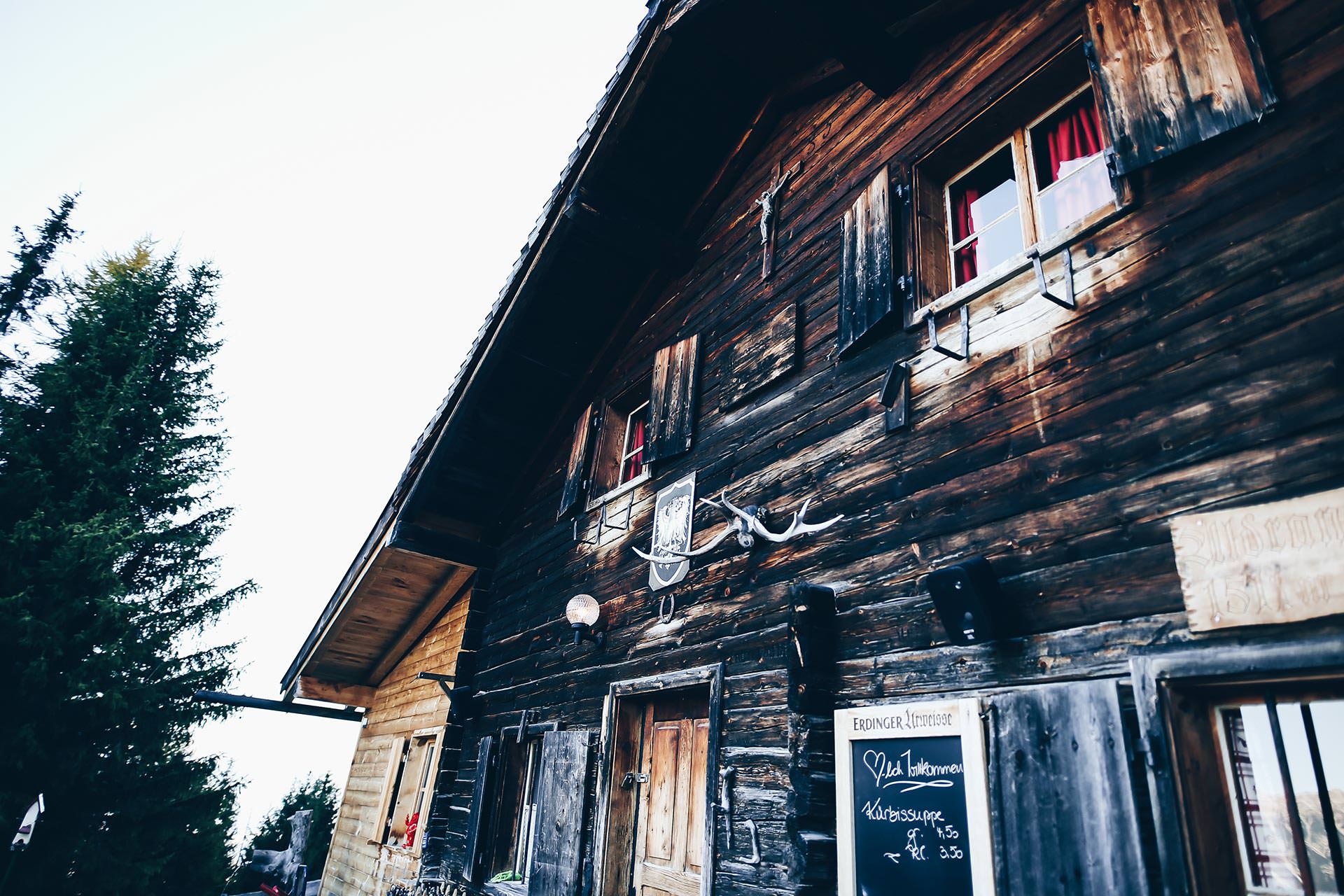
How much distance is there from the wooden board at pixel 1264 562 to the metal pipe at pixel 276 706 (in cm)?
1306

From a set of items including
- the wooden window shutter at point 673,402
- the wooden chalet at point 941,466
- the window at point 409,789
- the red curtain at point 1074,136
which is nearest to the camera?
the wooden chalet at point 941,466

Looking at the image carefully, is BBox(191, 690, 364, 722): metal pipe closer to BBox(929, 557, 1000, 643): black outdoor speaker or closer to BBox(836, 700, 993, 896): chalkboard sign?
BBox(836, 700, 993, 896): chalkboard sign

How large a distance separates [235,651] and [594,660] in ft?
29.5

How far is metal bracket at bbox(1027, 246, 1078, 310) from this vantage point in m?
3.06

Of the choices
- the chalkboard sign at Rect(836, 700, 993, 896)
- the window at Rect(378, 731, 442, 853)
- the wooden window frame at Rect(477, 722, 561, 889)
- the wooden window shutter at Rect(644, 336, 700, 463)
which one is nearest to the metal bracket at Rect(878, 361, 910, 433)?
the chalkboard sign at Rect(836, 700, 993, 896)

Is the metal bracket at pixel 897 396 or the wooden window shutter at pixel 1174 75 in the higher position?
the wooden window shutter at pixel 1174 75

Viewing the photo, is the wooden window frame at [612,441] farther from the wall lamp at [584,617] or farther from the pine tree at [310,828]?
the pine tree at [310,828]

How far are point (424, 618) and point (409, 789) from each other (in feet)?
8.02

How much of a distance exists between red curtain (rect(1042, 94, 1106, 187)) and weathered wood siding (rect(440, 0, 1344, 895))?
0.38 metres

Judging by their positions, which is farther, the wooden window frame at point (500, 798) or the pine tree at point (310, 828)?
the pine tree at point (310, 828)

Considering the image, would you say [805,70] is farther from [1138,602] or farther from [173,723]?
[173,723]

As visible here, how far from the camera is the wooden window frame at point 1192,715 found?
2.05m

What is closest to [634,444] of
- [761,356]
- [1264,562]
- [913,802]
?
[761,356]

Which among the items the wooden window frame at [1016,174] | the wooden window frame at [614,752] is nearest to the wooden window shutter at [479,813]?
the wooden window frame at [614,752]
